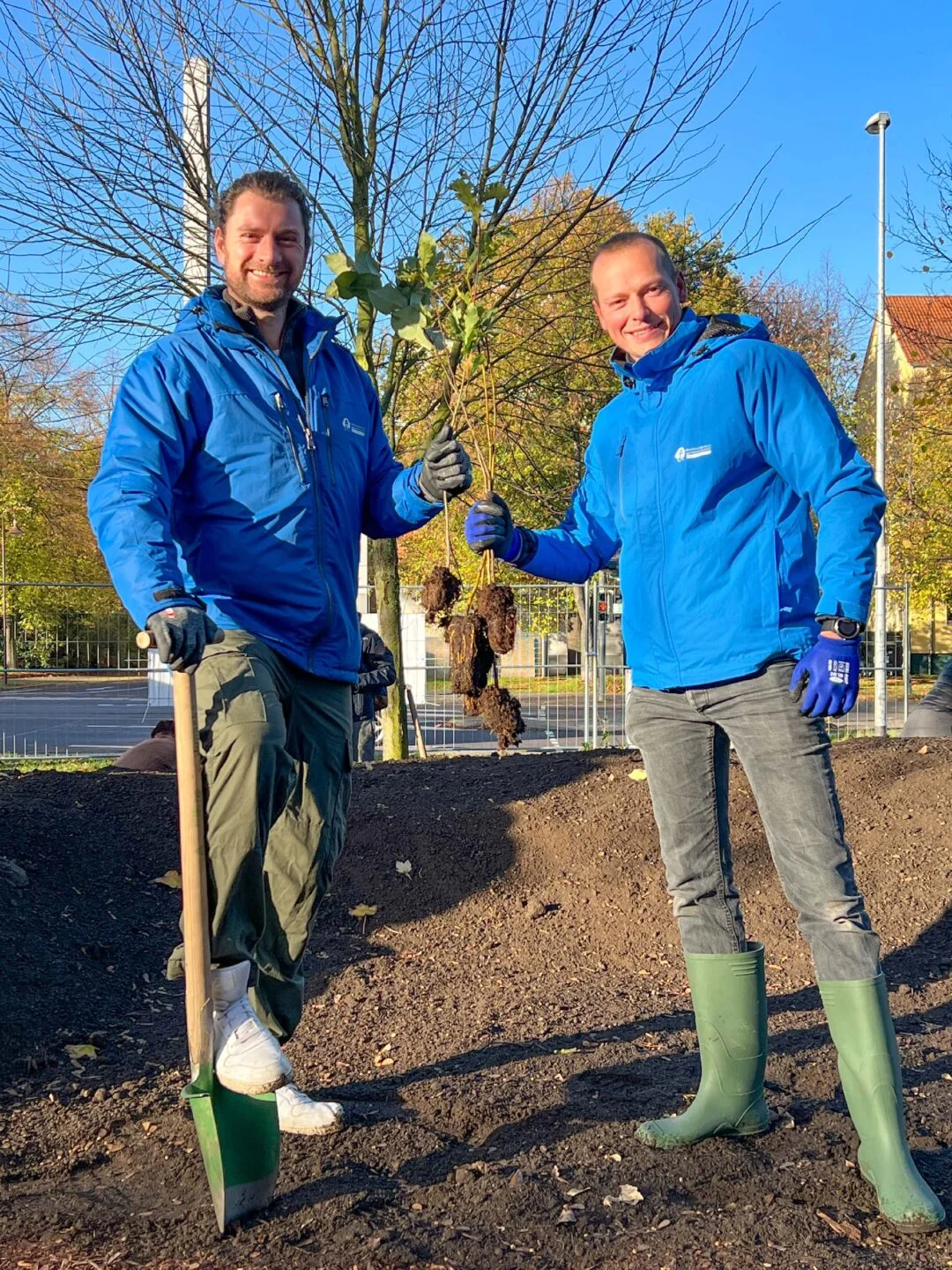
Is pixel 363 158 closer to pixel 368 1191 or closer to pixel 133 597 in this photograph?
pixel 133 597

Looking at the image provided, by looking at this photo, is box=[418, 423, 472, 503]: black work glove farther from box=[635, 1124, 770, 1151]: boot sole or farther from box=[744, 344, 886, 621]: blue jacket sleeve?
box=[635, 1124, 770, 1151]: boot sole

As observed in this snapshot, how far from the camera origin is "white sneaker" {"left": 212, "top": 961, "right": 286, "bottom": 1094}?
8.52 ft

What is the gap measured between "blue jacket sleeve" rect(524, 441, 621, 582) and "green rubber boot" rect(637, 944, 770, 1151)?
1.09 metres

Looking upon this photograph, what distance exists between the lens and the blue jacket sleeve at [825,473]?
277 centimetres

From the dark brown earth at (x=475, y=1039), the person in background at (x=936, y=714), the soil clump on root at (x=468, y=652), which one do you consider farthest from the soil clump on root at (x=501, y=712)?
the person in background at (x=936, y=714)

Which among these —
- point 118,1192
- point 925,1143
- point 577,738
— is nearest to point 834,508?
point 925,1143

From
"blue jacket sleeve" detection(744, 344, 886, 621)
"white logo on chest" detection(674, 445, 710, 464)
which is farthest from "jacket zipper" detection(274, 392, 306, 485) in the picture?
"blue jacket sleeve" detection(744, 344, 886, 621)

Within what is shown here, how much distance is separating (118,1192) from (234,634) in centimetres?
133

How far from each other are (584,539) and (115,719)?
35.5 ft

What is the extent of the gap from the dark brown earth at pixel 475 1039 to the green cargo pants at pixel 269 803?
49cm

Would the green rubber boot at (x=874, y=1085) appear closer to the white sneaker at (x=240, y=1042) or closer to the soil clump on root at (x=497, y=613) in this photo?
the white sneaker at (x=240, y=1042)

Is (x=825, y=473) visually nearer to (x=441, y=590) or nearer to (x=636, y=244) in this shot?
(x=636, y=244)

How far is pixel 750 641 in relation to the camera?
2.87 m

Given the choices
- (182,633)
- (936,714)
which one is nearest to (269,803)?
(182,633)
